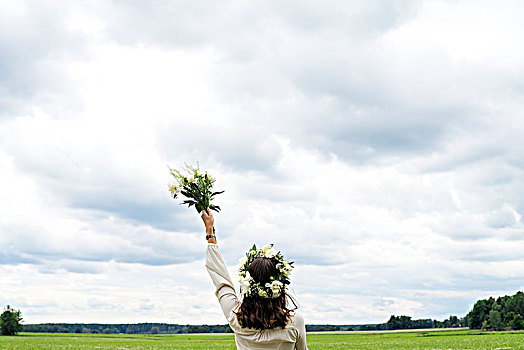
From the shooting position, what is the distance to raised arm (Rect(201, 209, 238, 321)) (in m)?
4.34

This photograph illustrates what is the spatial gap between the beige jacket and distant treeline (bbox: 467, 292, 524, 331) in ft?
382

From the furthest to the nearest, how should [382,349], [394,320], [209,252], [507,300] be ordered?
[394,320] < [507,300] < [382,349] < [209,252]

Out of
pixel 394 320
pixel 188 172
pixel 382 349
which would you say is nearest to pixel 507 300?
pixel 394 320

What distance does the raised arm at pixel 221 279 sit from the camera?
4336 millimetres

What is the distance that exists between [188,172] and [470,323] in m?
136

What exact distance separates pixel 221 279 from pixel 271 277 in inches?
17.6

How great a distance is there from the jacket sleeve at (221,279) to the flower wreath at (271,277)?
0.44ft

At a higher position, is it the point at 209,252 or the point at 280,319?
the point at 209,252

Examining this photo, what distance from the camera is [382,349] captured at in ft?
146

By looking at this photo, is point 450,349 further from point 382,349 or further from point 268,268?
point 268,268

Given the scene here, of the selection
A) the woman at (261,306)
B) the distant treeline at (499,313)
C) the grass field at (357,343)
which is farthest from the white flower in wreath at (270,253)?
the distant treeline at (499,313)

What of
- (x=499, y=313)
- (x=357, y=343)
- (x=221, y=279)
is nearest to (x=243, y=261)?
(x=221, y=279)

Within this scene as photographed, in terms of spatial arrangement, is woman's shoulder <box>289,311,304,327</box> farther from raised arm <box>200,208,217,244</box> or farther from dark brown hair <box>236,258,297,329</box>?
raised arm <box>200,208,217,244</box>

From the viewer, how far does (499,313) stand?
385 ft
